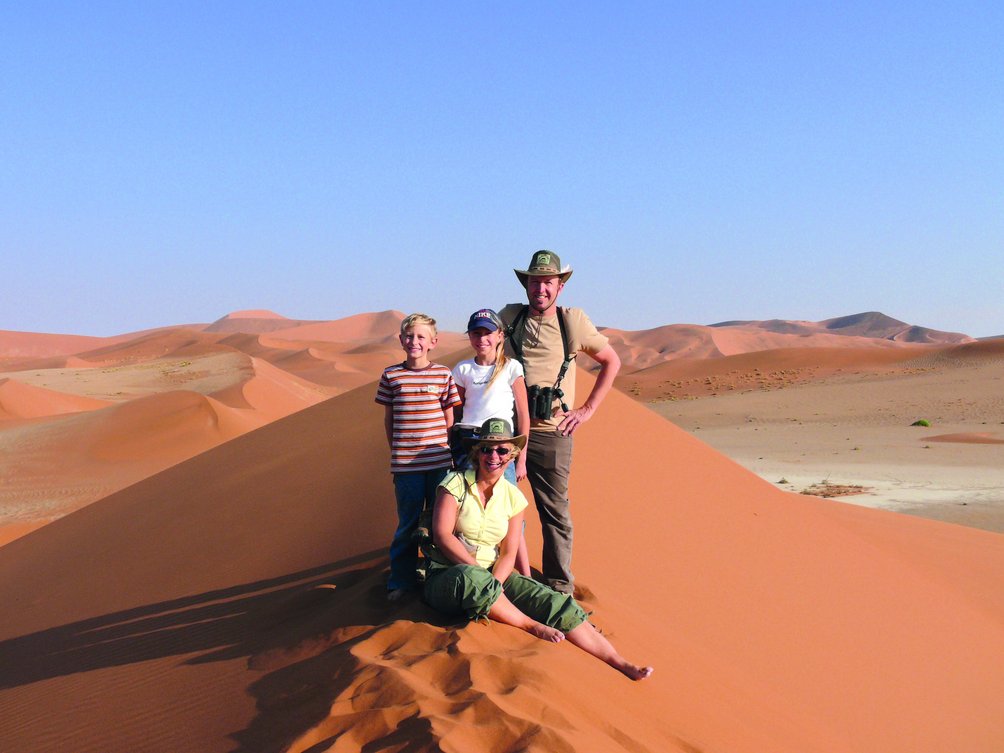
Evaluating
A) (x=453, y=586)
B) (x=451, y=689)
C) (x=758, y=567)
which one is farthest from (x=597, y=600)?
(x=758, y=567)

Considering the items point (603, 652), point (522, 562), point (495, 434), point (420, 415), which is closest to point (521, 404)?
point (495, 434)

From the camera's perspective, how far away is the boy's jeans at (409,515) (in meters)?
4.29

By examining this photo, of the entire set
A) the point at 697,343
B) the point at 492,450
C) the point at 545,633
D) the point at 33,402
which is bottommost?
the point at 697,343

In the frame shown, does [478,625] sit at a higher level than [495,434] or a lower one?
lower

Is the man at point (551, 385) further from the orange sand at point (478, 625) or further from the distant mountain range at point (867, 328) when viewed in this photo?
the distant mountain range at point (867, 328)

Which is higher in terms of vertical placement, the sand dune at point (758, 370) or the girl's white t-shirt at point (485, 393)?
the girl's white t-shirt at point (485, 393)

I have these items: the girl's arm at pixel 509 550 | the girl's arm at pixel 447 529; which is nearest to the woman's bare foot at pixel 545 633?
the girl's arm at pixel 509 550

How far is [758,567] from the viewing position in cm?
667

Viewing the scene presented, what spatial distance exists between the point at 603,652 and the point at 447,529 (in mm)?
873

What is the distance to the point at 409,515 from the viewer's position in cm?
439

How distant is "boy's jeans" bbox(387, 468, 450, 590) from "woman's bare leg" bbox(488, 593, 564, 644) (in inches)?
23.2

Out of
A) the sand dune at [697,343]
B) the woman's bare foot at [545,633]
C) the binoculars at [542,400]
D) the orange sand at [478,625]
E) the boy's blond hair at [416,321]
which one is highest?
the boy's blond hair at [416,321]

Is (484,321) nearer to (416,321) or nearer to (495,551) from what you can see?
(416,321)

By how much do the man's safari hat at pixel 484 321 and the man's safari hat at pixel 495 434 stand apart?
1.50ft
